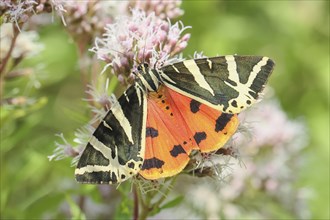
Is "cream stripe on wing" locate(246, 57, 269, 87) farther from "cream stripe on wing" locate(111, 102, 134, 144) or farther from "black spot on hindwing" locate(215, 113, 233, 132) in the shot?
"cream stripe on wing" locate(111, 102, 134, 144)

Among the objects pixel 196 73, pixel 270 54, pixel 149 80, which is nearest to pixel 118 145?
pixel 149 80

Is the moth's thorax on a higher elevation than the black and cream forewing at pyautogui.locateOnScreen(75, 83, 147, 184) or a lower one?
higher

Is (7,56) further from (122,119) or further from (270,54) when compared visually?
(270,54)

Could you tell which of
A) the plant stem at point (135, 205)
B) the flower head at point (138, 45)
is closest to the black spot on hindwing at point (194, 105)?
the flower head at point (138, 45)

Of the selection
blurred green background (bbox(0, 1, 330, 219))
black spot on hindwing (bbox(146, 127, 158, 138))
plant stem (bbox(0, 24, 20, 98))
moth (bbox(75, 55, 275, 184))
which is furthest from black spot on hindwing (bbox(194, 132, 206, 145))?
blurred green background (bbox(0, 1, 330, 219))

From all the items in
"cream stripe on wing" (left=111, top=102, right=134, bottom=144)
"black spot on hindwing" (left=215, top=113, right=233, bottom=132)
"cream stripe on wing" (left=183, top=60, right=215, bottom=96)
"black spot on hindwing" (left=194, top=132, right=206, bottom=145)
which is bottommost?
"black spot on hindwing" (left=194, top=132, right=206, bottom=145)

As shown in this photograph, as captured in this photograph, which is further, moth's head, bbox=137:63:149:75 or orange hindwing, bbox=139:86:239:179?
moth's head, bbox=137:63:149:75

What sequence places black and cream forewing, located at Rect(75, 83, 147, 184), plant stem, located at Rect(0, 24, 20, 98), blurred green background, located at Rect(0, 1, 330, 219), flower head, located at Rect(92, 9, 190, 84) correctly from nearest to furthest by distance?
black and cream forewing, located at Rect(75, 83, 147, 184) < flower head, located at Rect(92, 9, 190, 84) < plant stem, located at Rect(0, 24, 20, 98) < blurred green background, located at Rect(0, 1, 330, 219)
